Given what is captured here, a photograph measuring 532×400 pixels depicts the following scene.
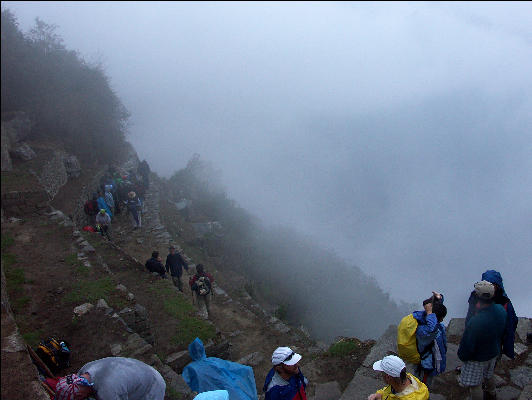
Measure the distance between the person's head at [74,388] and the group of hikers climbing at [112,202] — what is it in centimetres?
1006

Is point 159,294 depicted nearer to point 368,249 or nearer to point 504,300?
point 504,300

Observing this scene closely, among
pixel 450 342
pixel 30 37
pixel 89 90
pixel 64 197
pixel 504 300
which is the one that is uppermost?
pixel 30 37

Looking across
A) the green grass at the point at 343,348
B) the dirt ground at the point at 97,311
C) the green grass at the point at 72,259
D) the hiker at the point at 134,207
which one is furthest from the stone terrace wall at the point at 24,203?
the green grass at the point at 343,348

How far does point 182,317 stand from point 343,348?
3.55 meters

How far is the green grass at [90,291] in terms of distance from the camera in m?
7.25

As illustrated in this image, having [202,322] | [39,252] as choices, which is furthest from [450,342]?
[39,252]

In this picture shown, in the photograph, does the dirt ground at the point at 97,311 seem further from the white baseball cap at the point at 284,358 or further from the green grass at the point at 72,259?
the white baseball cap at the point at 284,358

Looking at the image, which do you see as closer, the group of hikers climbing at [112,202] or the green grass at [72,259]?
the green grass at [72,259]

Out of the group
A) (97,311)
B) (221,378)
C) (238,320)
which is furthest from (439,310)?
(238,320)

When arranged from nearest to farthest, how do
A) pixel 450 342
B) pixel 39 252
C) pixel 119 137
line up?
pixel 450 342 < pixel 39 252 < pixel 119 137

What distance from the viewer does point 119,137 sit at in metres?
23.2

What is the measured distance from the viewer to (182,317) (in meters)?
8.02

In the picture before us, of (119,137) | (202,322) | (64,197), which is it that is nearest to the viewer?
(202,322)

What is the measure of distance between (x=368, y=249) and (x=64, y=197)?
4598 cm
